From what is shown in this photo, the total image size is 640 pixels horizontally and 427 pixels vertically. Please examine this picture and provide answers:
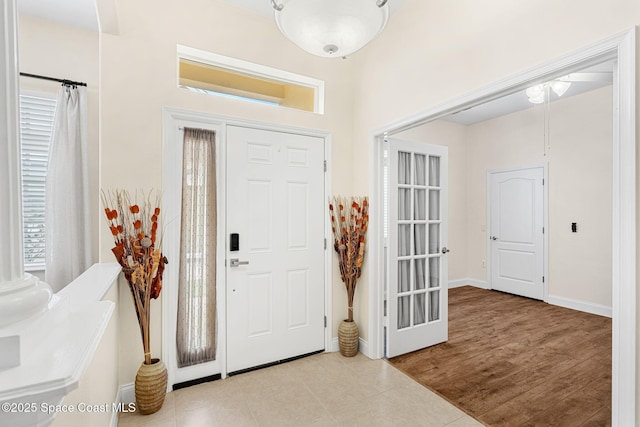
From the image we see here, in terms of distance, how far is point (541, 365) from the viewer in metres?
2.74

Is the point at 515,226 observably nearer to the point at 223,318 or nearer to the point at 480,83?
the point at 480,83

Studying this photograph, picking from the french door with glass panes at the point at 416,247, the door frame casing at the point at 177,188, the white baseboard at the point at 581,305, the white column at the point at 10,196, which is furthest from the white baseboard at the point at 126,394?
the white baseboard at the point at 581,305

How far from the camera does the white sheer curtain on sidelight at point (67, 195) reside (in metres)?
2.63

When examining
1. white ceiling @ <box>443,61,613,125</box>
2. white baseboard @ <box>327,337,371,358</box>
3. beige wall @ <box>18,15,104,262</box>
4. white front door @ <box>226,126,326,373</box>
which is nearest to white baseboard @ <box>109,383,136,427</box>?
white front door @ <box>226,126,326,373</box>

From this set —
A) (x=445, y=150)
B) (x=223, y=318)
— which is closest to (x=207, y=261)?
(x=223, y=318)

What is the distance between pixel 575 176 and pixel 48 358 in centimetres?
557

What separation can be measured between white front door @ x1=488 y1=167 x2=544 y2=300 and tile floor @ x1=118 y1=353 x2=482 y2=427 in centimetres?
340

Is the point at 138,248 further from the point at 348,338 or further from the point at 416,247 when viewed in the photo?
the point at 416,247

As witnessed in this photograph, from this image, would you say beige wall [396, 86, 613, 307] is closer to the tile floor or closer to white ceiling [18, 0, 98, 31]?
the tile floor

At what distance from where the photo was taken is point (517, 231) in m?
4.97

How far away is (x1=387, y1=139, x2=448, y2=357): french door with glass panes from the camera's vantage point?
9.54ft

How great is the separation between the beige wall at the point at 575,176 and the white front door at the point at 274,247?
3.75 m

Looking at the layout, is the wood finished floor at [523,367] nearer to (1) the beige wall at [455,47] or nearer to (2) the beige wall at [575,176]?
(2) the beige wall at [575,176]

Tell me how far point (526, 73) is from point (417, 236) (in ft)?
5.66
